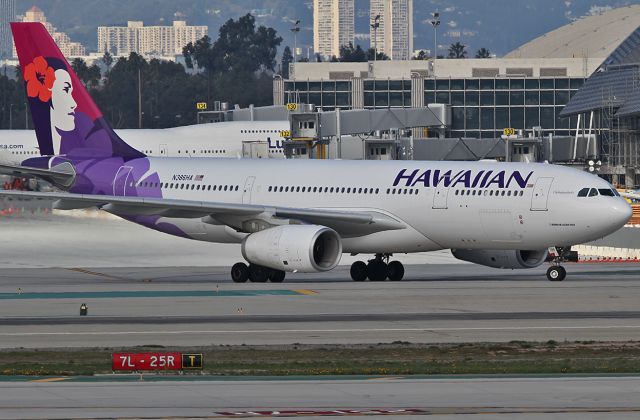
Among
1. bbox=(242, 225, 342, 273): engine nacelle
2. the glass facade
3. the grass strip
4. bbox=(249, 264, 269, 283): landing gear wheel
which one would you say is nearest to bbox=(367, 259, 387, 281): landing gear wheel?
bbox=(242, 225, 342, 273): engine nacelle

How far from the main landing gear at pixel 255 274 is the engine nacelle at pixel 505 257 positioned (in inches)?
226

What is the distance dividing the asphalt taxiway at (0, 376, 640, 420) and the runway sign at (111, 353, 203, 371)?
72 centimetres

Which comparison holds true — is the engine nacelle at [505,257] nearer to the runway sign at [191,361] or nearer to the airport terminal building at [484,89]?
the runway sign at [191,361]

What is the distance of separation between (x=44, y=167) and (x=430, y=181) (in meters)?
14.1

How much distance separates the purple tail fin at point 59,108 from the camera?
176 ft

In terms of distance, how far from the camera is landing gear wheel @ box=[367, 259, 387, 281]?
4959cm

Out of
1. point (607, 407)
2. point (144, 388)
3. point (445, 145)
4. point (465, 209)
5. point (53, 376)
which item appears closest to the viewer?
point (607, 407)

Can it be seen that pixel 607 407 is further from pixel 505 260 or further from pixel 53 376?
pixel 505 260

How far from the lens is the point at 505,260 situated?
162 feet

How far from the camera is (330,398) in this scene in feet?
78.2

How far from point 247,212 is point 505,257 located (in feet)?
27.2

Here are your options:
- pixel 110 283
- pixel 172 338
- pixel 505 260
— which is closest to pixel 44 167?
pixel 110 283

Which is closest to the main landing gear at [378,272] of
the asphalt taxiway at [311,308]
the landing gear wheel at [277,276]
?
the asphalt taxiway at [311,308]

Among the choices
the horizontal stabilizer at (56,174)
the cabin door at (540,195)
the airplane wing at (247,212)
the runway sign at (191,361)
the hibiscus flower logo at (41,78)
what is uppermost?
the hibiscus flower logo at (41,78)
